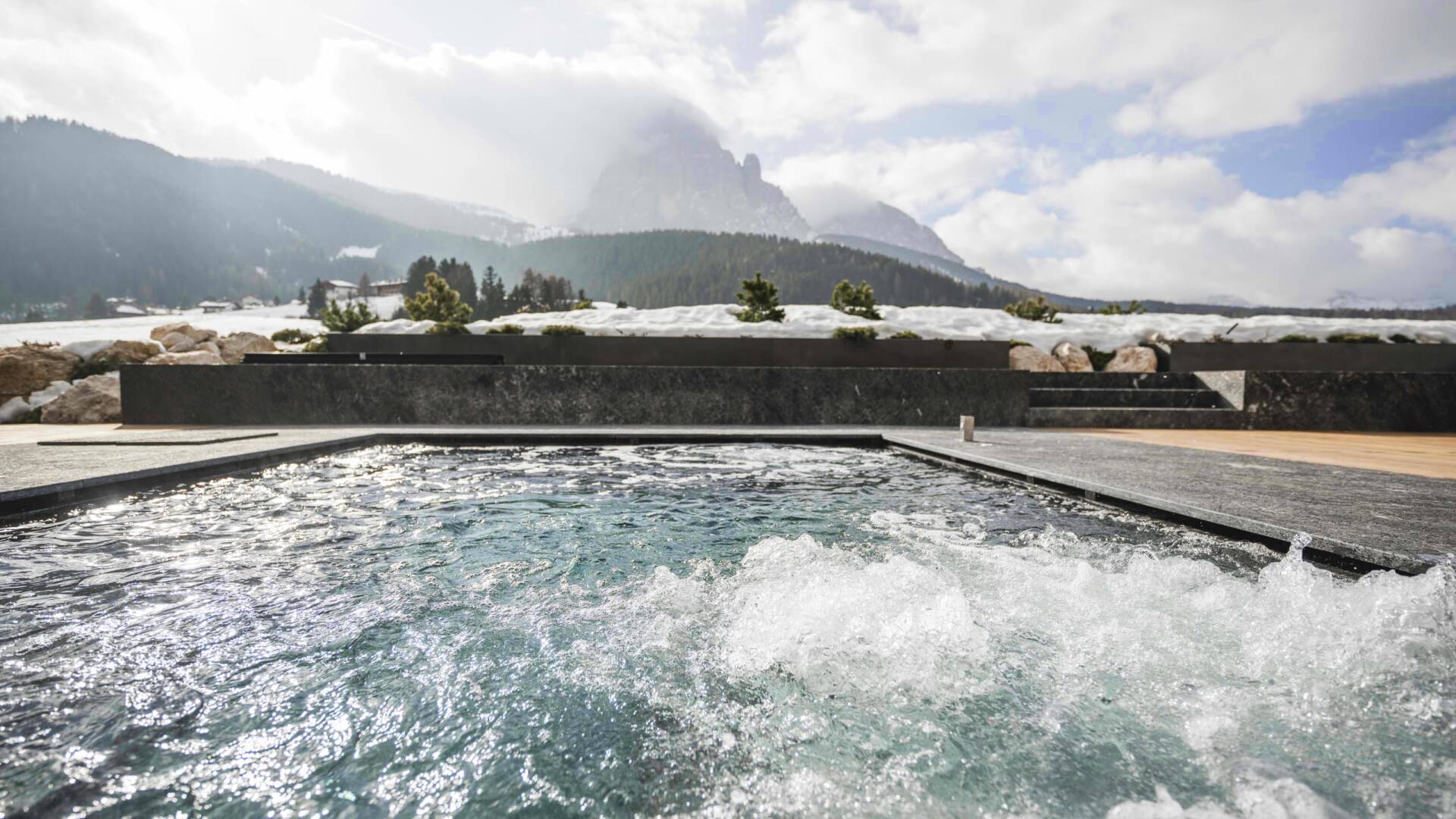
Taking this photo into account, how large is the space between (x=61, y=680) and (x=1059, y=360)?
1899 cm

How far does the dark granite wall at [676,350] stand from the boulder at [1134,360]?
16.8 ft

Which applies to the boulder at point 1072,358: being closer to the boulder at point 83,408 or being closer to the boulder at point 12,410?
the boulder at point 83,408

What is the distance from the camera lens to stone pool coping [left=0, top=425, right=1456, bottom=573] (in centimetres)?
311

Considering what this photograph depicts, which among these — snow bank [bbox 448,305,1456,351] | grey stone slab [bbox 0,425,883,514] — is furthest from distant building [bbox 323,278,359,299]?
grey stone slab [bbox 0,425,883,514]

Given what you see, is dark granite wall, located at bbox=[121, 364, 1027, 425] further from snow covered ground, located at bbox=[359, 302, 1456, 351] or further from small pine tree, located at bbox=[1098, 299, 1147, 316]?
small pine tree, located at bbox=[1098, 299, 1147, 316]

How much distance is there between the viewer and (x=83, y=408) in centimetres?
1087

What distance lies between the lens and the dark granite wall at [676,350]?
13.2 metres

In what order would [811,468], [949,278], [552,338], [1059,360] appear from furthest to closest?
[949,278]
[1059,360]
[552,338]
[811,468]

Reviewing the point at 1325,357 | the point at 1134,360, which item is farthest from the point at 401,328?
the point at 1325,357

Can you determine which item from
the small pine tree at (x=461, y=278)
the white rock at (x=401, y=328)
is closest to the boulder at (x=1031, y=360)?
the white rock at (x=401, y=328)

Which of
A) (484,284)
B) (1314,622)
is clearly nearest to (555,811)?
(1314,622)

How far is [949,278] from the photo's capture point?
109 metres

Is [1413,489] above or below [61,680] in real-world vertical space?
above

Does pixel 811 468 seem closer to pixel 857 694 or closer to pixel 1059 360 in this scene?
pixel 857 694
